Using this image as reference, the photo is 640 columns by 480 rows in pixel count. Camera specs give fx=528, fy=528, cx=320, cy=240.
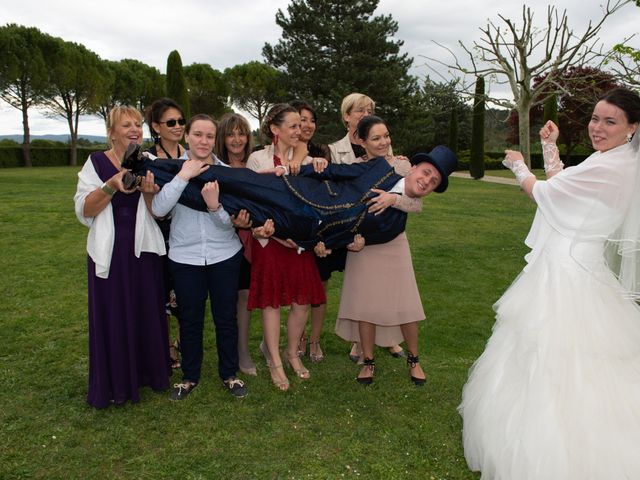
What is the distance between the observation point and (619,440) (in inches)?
111

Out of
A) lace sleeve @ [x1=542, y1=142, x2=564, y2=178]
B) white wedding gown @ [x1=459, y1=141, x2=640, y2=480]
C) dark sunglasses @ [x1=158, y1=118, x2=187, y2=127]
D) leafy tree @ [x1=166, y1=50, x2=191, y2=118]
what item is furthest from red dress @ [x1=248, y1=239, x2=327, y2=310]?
leafy tree @ [x1=166, y1=50, x2=191, y2=118]

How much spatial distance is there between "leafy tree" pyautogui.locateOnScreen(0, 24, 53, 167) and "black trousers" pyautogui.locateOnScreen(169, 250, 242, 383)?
39.3m

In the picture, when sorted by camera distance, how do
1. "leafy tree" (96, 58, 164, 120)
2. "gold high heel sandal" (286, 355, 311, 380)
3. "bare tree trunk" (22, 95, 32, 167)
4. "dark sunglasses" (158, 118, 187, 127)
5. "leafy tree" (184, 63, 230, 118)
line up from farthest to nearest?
1. "leafy tree" (184, 63, 230, 118)
2. "leafy tree" (96, 58, 164, 120)
3. "bare tree trunk" (22, 95, 32, 167)
4. "gold high heel sandal" (286, 355, 311, 380)
5. "dark sunglasses" (158, 118, 187, 127)

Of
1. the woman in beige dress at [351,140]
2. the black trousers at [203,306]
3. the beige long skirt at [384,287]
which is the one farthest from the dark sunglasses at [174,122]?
the beige long skirt at [384,287]

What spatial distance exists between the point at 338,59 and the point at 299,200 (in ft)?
99.2

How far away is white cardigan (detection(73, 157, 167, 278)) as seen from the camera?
3.69 meters

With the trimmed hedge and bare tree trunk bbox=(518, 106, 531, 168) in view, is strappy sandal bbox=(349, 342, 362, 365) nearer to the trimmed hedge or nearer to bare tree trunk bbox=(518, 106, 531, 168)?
bare tree trunk bbox=(518, 106, 531, 168)

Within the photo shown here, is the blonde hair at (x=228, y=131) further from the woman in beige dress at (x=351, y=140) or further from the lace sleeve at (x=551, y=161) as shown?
the lace sleeve at (x=551, y=161)

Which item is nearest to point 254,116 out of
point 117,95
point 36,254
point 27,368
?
point 117,95

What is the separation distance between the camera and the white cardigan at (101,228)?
3.69 m

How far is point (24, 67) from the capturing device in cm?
3706

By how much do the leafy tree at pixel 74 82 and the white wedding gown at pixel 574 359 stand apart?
4406 cm

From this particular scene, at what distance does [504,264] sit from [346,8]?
28.7 meters

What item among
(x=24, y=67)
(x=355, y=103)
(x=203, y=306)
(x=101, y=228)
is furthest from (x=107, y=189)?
(x=24, y=67)
